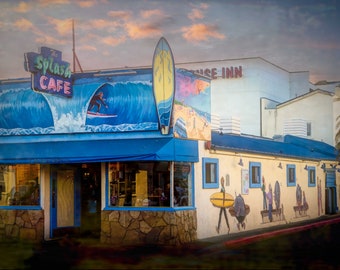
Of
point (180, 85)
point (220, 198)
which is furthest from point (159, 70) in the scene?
point (220, 198)

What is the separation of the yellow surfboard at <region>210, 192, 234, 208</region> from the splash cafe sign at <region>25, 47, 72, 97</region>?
213 inches

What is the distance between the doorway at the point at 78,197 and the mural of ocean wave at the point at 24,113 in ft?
4.58

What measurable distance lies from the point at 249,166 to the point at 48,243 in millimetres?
7839

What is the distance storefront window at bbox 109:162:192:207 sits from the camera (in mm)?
17672

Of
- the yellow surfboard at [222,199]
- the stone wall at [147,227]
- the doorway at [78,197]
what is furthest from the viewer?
the yellow surfboard at [222,199]

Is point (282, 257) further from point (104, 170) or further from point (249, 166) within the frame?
point (249, 166)

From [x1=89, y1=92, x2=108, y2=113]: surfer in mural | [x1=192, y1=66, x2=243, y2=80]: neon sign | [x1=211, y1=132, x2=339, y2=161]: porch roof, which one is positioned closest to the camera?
[x1=89, y1=92, x2=108, y2=113]: surfer in mural

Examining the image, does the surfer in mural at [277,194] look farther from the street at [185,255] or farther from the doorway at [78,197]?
the doorway at [78,197]

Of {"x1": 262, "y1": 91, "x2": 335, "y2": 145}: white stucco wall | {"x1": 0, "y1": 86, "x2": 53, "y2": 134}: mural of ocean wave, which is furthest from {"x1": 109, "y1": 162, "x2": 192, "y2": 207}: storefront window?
{"x1": 262, "y1": 91, "x2": 335, "y2": 145}: white stucco wall

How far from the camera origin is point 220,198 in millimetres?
20141

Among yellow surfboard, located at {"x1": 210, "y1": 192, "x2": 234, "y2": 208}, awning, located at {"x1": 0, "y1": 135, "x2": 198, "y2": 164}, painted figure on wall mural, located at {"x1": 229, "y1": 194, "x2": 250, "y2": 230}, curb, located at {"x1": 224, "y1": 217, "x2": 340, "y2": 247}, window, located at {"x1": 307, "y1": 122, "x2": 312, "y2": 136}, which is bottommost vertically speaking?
curb, located at {"x1": 224, "y1": 217, "x2": 340, "y2": 247}

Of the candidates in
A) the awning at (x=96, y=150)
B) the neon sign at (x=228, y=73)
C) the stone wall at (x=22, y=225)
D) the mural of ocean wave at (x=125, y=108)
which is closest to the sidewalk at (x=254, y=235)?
the awning at (x=96, y=150)

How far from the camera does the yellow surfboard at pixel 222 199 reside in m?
19.8

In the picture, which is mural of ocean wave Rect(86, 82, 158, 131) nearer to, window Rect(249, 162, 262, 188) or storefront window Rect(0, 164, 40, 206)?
storefront window Rect(0, 164, 40, 206)
